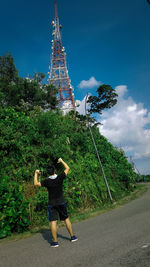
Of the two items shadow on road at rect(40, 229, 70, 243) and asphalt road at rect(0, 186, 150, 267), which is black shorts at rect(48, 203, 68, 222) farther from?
shadow on road at rect(40, 229, 70, 243)

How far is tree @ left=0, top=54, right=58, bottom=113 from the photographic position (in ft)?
60.8

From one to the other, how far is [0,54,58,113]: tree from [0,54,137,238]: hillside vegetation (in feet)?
27.1

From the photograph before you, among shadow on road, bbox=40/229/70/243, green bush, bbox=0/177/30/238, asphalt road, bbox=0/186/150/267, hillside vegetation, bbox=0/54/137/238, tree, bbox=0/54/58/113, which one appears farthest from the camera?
tree, bbox=0/54/58/113

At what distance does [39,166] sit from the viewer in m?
8.49

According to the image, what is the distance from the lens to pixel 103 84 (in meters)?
22.9

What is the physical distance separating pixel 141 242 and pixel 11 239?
3.72m

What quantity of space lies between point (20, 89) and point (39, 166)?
485 inches

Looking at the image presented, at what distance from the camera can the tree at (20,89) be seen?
60.8 ft

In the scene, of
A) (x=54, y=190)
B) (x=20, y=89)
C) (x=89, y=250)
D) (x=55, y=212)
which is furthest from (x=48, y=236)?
(x=20, y=89)

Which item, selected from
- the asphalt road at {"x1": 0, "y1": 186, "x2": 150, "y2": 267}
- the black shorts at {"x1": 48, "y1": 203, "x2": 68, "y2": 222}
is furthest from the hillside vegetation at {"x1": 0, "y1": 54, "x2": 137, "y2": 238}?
the black shorts at {"x1": 48, "y1": 203, "x2": 68, "y2": 222}

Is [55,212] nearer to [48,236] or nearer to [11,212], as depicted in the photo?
[48,236]

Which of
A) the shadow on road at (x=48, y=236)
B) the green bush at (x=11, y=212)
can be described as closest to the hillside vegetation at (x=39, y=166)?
the green bush at (x=11, y=212)

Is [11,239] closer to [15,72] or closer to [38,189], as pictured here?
[38,189]

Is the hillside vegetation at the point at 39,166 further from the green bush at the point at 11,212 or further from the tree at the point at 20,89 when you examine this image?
the tree at the point at 20,89
